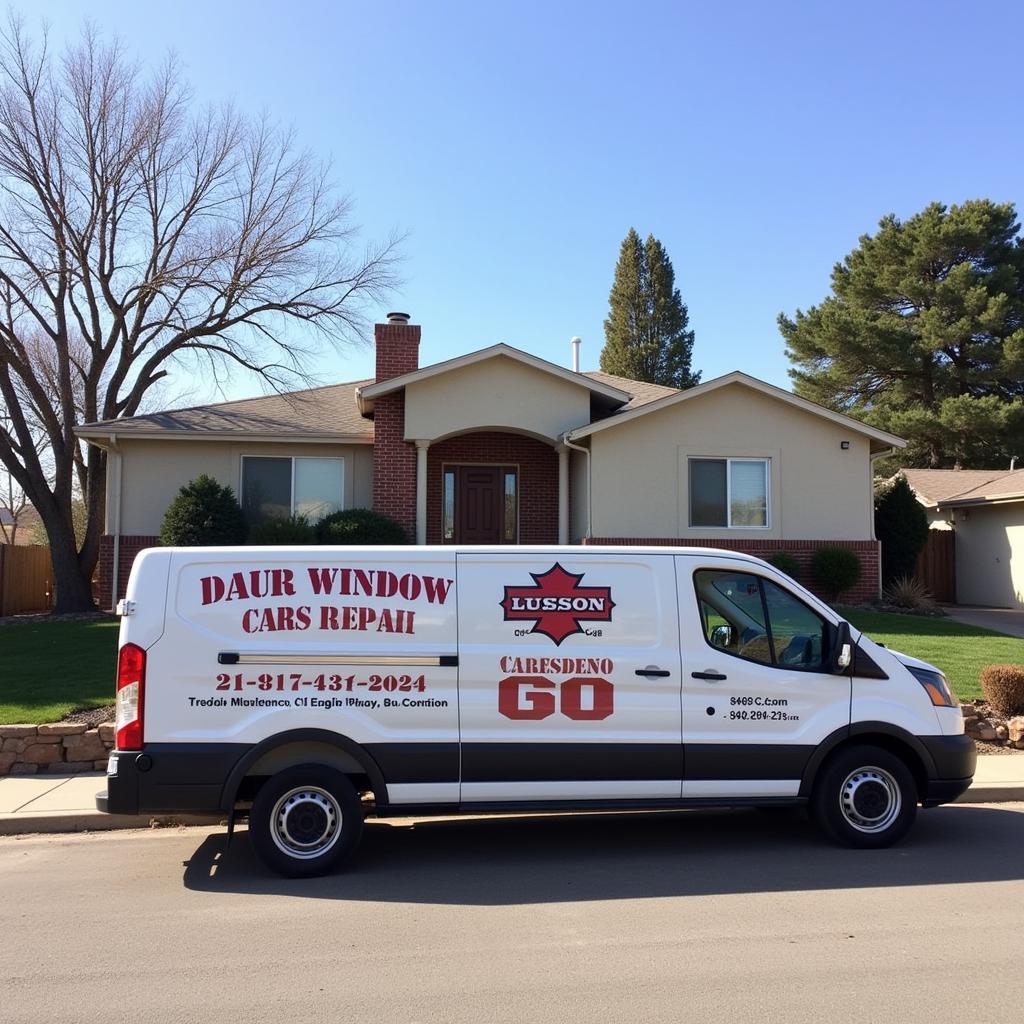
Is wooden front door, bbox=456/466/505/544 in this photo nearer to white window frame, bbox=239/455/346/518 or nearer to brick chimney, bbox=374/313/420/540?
brick chimney, bbox=374/313/420/540

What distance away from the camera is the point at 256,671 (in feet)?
19.4

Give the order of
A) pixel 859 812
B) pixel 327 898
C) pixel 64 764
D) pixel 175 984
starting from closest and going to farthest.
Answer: pixel 175 984 < pixel 327 898 < pixel 859 812 < pixel 64 764

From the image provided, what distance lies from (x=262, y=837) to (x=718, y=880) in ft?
9.00

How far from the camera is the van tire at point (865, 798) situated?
632cm

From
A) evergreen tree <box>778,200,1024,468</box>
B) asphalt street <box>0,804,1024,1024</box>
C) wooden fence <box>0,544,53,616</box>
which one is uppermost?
evergreen tree <box>778,200,1024,468</box>

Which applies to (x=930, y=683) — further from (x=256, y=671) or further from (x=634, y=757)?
(x=256, y=671)

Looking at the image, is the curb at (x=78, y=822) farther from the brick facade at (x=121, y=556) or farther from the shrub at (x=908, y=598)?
the shrub at (x=908, y=598)

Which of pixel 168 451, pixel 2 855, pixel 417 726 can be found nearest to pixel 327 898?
pixel 417 726

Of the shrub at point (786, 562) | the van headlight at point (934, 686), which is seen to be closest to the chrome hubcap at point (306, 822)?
the van headlight at point (934, 686)

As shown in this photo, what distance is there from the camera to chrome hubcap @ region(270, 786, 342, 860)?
5.88 metres

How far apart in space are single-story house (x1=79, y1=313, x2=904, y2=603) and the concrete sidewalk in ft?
29.6

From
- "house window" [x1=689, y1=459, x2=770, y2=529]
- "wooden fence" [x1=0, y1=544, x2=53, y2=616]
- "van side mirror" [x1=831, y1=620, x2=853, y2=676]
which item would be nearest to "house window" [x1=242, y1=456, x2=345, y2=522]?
"wooden fence" [x1=0, y1=544, x2=53, y2=616]

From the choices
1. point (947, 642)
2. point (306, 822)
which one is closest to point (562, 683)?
point (306, 822)

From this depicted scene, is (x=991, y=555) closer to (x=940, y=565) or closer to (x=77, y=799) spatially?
(x=940, y=565)
